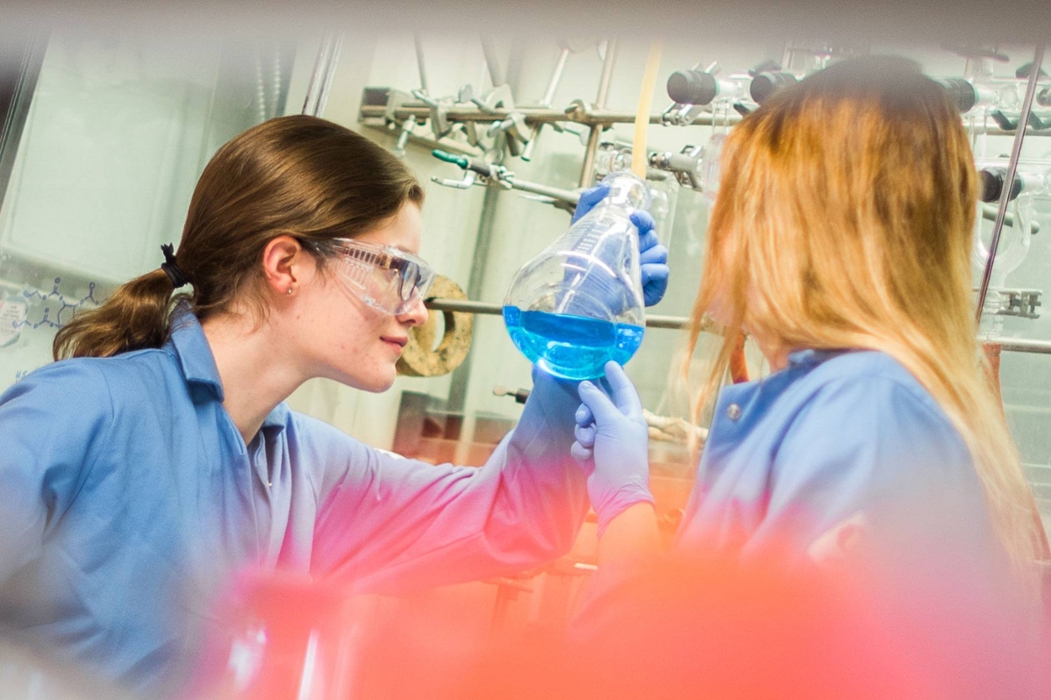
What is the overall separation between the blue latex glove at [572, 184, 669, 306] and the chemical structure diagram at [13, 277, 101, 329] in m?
0.92

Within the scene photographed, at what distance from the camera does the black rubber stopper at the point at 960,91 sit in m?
0.55

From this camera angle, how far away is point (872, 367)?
517 mm

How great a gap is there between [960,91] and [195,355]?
Answer: 2.53ft

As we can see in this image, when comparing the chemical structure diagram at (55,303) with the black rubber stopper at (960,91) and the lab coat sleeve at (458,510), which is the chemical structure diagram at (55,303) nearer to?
the lab coat sleeve at (458,510)

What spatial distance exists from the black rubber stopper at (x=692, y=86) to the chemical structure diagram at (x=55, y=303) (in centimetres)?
108

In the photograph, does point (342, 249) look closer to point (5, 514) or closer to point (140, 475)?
point (140, 475)

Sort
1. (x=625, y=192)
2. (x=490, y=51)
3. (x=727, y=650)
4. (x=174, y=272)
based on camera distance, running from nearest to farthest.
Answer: (x=727, y=650)
(x=490, y=51)
(x=625, y=192)
(x=174, y=272)

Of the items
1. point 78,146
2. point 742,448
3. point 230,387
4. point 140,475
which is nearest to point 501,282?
point 78,146

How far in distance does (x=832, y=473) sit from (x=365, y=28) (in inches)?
11.3

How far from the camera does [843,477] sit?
17.8 inches

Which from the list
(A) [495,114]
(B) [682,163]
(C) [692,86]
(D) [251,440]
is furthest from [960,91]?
(A) [495,114]

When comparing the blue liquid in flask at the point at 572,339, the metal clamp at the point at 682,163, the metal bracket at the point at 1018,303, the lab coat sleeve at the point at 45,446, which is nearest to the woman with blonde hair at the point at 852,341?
the blue liquid in flask at the point at 572,339

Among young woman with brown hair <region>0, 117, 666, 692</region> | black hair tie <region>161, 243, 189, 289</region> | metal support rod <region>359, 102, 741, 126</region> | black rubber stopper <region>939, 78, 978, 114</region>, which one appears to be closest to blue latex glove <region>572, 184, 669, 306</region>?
young woman with brown hair <region>0, 117, 666, 692</region>

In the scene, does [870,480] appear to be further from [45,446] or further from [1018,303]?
[1018,303]
